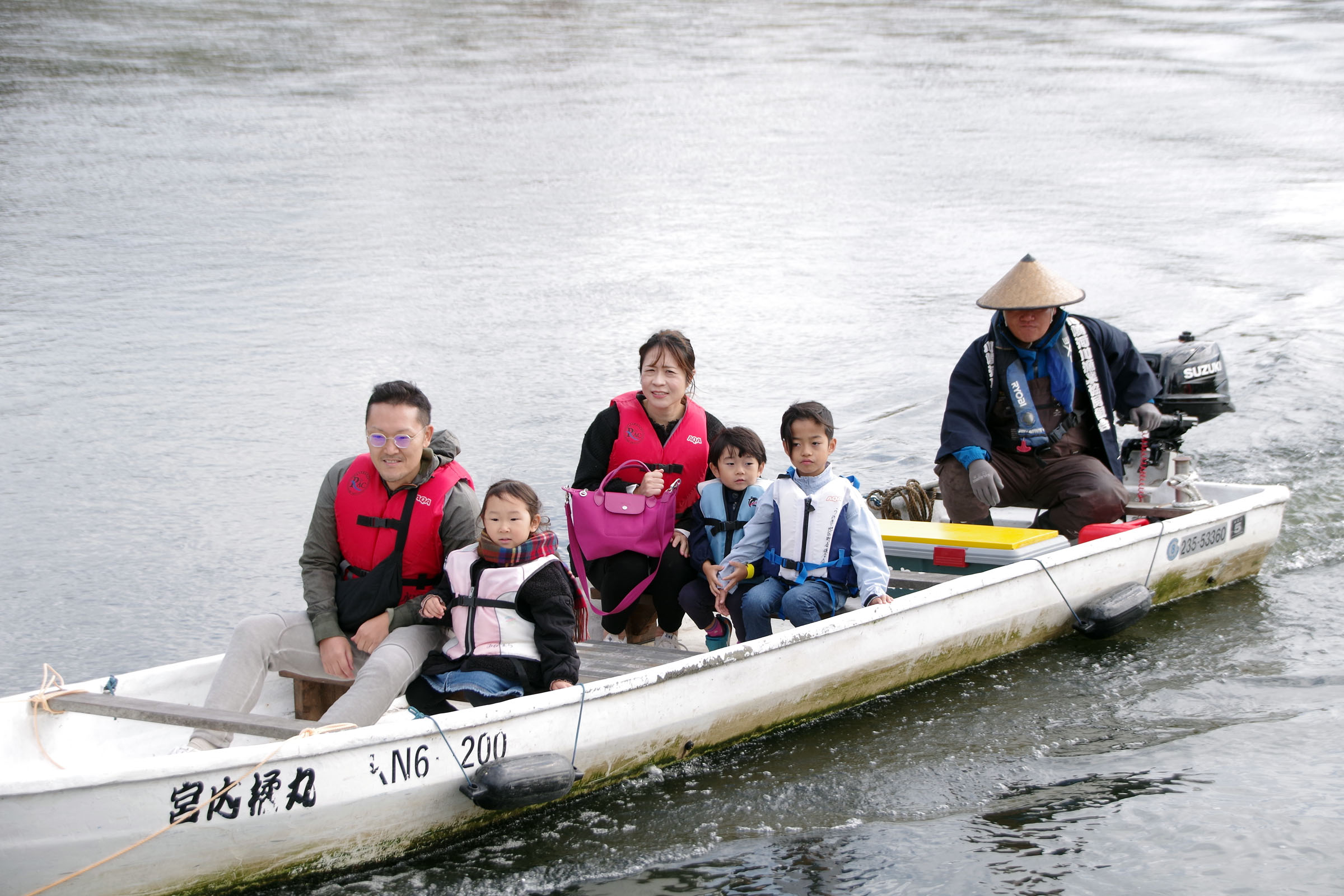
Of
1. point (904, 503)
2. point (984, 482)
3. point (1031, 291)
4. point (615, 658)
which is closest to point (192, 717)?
point (615, 658)

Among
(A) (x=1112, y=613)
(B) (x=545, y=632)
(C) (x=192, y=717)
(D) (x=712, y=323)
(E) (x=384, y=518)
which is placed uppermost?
(D) (x=712, y=323)

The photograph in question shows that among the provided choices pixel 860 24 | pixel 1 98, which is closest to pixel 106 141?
pixel 1 98

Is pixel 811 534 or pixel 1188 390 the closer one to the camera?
pixel 811 534

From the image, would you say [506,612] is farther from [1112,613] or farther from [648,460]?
[1112,613]

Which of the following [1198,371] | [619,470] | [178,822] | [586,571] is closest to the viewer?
[178,822]

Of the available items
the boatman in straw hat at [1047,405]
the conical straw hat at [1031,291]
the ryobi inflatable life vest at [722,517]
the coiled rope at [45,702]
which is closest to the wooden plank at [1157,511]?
the boatman in straw hat at [1047,405]

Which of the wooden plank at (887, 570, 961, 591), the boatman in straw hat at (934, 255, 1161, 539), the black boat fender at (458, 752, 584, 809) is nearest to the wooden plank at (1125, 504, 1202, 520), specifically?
the boatman in straw hat at (934, 255, 1161, 539)

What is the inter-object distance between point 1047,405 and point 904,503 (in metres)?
0.81

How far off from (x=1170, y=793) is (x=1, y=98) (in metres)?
20.5

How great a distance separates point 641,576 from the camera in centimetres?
533

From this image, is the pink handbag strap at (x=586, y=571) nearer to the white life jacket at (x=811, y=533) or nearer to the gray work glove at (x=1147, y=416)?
the white life jacket at (x=811, y=533)

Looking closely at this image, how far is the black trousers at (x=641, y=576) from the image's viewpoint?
17.5ft

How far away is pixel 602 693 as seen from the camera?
454 cm

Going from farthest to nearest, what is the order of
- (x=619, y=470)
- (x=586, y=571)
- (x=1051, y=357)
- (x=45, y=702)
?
(x=1051, y=357), (x=586, y=571), (x=619, y=470), (x=45, y=702)
